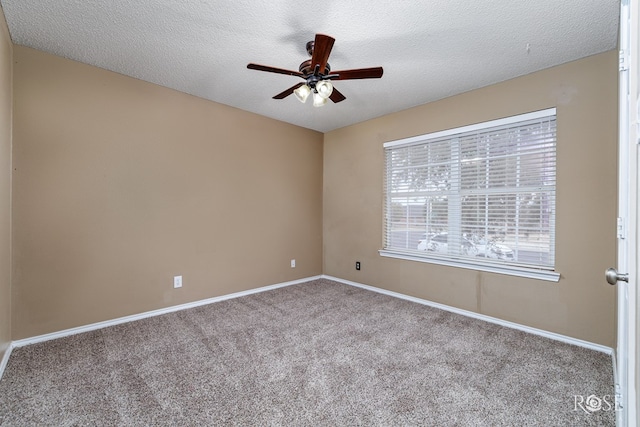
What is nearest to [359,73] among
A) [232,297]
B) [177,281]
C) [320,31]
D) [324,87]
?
[324,87]

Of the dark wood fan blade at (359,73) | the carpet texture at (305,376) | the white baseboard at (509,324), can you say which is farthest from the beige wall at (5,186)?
the white baseboard at (509,324)

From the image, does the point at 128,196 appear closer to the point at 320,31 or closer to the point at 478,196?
the point at 320,31

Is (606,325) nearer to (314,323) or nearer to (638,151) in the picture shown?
(638,151)

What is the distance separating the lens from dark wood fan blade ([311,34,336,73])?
1.70m

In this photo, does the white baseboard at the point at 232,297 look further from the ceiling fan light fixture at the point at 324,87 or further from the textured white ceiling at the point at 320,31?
the ceiling fan light fixture at the point at 324,87

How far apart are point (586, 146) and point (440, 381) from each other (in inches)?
87.8

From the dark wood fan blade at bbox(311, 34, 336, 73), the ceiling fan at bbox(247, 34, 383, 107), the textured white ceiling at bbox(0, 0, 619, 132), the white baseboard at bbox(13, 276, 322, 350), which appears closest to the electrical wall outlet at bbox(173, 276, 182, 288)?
the white baseboard at bbox(13, 276, 322, 350)

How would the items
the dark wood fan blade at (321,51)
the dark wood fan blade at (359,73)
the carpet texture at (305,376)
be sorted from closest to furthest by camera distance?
1. the carpet texture at (305,376)
2. the dark wood fan blade at (321,51)
3. the dark wood fan blade at (359,73)

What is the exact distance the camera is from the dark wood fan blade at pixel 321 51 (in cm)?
170

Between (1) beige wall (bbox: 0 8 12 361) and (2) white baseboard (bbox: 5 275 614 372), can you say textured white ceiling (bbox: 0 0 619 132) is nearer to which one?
(1) beige wall (bbox: 0 8 12 361)

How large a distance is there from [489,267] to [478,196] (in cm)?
74

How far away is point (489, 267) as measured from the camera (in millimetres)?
2924

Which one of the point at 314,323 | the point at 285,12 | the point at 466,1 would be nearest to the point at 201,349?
the point at 314,323

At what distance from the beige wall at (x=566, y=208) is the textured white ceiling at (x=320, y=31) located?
199mm
